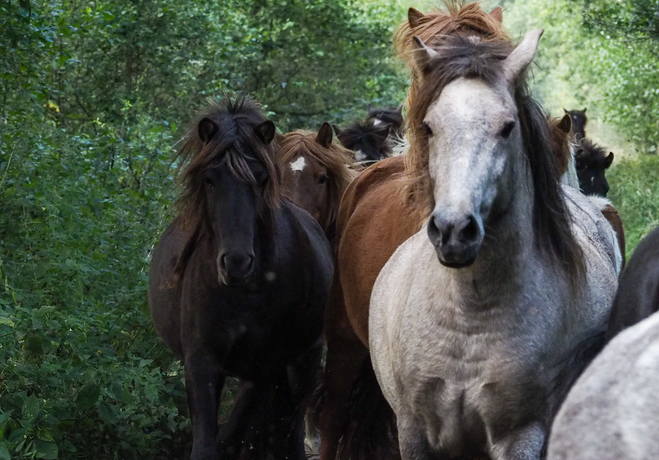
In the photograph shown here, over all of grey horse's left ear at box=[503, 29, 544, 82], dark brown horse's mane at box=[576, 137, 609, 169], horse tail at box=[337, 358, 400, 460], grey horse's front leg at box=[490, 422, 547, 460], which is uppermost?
grey horse's left ear at box=[503, 29, 544, 82]

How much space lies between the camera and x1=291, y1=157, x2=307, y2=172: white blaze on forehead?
7973 millimetres

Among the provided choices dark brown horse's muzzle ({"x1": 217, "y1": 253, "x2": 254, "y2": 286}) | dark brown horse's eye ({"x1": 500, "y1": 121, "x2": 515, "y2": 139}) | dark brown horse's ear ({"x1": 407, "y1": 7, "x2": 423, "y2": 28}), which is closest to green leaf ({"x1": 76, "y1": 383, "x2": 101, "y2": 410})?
dark brown horse's muzzle ({"x1": 217, "y1": 253, "x2": 254, "y2": 286})

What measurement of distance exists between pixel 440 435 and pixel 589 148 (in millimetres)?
7494

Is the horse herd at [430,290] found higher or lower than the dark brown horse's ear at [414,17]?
lower

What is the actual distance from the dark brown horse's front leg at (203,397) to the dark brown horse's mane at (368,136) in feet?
14.6

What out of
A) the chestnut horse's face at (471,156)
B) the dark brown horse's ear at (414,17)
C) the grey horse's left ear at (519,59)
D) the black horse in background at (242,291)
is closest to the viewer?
the chestnut horse's face at (471,156)

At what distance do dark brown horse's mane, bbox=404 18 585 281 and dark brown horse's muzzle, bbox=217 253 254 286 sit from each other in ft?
4.40

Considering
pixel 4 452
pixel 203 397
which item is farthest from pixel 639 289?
pixel 4 452

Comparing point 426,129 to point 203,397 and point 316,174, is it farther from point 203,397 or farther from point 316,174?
point 316,174

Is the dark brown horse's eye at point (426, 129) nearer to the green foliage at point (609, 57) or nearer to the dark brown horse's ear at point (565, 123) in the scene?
the dark brown horse's ear at point (565, 123)

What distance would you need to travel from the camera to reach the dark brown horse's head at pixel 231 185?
5.21 meters

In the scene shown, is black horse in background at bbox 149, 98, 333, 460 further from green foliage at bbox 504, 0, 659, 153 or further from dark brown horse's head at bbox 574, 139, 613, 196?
dark brown horse's head at bbox 574, 139, 613, 196

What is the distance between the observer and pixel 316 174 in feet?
26.2

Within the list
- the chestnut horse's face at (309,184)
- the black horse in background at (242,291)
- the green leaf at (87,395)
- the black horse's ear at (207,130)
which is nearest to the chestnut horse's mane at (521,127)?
the black horse in background at (242,291)
